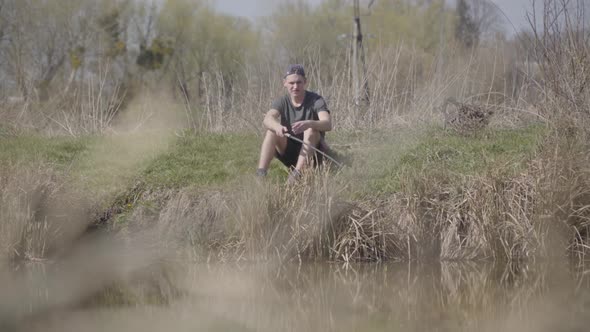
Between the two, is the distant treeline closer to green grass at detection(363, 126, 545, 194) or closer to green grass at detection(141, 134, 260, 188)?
green grass at detection(141, 134, 260, 188)

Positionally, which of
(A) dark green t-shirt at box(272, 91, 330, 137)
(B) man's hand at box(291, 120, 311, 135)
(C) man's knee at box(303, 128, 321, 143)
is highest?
(A) dark green t-shirt at box(272, 91, 330, 137)

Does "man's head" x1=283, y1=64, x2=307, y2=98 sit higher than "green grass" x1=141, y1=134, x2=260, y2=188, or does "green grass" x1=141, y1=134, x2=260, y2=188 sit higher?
"man's head" x1=283, y1=64, x2=307, y2=98

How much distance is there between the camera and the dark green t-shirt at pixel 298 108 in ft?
22.5

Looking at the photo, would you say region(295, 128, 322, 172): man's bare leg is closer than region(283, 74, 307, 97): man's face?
Yes

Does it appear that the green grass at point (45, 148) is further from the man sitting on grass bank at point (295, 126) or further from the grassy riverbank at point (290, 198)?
the man sitting on grass bank at point (295, 126)

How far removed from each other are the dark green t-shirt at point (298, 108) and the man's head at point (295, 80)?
97 mm

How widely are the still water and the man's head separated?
1529mm

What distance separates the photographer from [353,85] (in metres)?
9.68

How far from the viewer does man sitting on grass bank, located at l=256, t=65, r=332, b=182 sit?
6594mm

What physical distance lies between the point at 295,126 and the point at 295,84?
49 centimetres

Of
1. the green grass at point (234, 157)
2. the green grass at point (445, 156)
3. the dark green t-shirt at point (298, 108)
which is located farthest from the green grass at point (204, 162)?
the green grass at point (445, 156)

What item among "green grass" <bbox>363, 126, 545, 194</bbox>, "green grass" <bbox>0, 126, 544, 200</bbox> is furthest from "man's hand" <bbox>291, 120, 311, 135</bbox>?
"green grass" <bbox>363, 126, 545, 194</bbox>

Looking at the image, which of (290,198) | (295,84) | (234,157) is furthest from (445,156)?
(234,157)

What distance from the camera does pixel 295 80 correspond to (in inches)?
267
